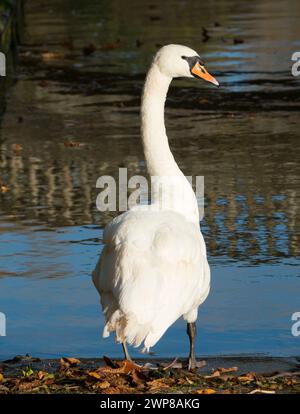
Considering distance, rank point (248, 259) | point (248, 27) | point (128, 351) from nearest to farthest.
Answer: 1. point (128, 351)
2. point (248, 259)
3. point (248, 27)

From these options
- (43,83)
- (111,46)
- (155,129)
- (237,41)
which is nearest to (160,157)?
(155,129)

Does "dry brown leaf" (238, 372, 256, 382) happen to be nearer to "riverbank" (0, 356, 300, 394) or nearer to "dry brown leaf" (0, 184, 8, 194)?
"riverbank" (0, 356, 300, 394)

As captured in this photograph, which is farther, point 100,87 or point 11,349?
point 100,87

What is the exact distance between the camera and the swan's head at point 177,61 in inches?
330

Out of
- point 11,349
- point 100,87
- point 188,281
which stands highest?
point 100,87

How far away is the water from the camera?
8.83 m

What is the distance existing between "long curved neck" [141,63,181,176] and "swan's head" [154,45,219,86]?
0.05 metres

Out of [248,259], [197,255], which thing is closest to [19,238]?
[248,259]

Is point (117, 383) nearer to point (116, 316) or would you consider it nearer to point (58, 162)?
point (116, 316)

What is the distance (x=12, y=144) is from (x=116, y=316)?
323 inches

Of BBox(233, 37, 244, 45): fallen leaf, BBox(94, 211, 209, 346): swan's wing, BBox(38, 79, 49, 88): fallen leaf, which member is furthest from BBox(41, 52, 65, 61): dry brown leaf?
BBox(94, 211, 209, 346): swan's wing

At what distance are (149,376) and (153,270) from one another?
1.87 feet

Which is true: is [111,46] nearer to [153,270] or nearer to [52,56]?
[52,56]

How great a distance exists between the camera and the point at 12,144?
15.1 meters
